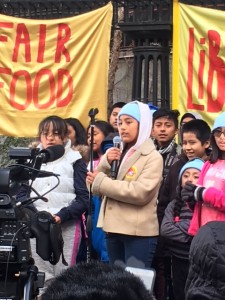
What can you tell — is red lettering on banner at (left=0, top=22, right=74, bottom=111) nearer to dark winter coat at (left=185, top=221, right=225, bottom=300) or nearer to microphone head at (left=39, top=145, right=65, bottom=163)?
microphone head at (left=39, top=145, right=65, bottom=163)

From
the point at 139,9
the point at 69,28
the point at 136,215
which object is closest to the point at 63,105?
the point at 69,28

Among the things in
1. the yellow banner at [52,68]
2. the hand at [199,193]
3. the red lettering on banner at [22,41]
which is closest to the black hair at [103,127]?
the yellow banner at [52,68]

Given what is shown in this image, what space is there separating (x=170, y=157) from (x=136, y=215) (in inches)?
39.2

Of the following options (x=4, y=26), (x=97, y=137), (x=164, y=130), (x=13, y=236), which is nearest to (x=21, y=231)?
(x=13, y=236)

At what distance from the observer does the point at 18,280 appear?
3.96 m

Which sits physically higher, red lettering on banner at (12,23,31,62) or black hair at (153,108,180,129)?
red lettering on banner at (12,23,31,62)

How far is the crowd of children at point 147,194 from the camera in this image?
16.5 ft

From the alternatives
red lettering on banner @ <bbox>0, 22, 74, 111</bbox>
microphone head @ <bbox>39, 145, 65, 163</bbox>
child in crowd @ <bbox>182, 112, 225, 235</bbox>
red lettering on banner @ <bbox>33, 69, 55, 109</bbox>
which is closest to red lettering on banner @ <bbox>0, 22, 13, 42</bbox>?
red lettering on banner @ <bbox>0, 22, 74, 111</bbox>

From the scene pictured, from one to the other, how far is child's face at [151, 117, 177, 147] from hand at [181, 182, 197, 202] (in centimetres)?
128

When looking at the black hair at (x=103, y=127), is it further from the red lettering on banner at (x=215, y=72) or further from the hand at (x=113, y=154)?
the hand at (x=113, y=154)

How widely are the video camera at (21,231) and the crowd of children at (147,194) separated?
126 centimetres

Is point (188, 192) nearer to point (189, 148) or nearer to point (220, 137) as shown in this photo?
point (220, 137)

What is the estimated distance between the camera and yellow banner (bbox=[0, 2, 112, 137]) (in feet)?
23.9

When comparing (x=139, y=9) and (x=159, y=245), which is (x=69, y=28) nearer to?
(x=139, y=9)
